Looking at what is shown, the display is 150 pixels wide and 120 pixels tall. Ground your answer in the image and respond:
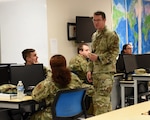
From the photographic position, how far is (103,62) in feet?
15.8

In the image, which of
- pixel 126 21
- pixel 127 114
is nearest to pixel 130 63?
pixel 126 21

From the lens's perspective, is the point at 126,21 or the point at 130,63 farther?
the point at 126,21

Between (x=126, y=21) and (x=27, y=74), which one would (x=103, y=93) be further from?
(x=126, y=21)

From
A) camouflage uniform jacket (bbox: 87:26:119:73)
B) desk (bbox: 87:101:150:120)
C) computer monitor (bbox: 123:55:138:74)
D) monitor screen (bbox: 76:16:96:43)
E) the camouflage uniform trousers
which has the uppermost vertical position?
monitor screen (bbox: 76:16:96:43)

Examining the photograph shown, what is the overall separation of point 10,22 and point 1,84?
3.12m

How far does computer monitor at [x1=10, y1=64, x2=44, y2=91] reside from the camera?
172 inches

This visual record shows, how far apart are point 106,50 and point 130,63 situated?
6.24 feet

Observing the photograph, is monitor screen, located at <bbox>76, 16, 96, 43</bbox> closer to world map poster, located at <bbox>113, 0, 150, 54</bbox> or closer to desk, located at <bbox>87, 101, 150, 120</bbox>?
world map poster, located at <bbox>113, 0, 150, 54</bbox>

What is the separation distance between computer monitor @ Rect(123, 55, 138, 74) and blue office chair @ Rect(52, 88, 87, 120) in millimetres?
2700

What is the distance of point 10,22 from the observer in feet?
24.1

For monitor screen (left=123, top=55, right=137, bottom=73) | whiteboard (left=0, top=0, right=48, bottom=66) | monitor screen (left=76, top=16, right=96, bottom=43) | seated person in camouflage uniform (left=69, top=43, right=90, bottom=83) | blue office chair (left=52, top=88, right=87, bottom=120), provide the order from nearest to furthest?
blue office chair (left=52, top=88, right=87, bottom=120), seated person in camouflage uniform (left=69, top=43, right=90, bottom=83), monitor screen (left=123, top=55, right=137, bottom=73), whiteboard (left=0, top=0, right=48, bottom=66), monitor screen (left=76, top=16, right=96, bottom=43)

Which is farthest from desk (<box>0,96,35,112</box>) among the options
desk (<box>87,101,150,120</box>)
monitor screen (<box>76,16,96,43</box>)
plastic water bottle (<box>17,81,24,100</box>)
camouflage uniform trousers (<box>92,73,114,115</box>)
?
monitor screen (<box>76,16,96,43</box>)

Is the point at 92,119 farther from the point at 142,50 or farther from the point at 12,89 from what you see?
the point at 142,50

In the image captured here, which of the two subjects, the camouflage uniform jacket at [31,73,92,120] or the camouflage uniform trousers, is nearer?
the camouflage uniform jacket at [31,73,92,120]
